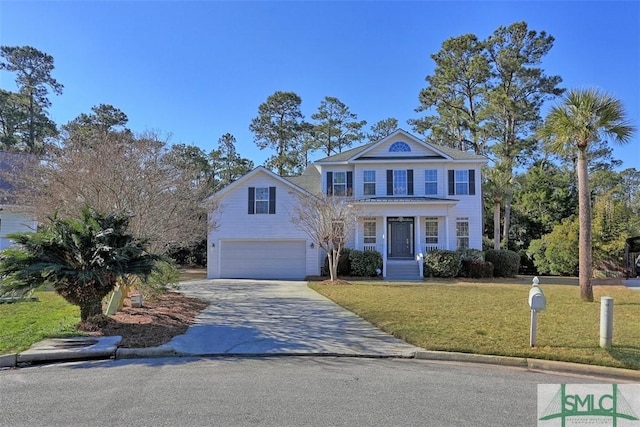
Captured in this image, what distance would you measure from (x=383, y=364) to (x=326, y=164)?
18.5 m

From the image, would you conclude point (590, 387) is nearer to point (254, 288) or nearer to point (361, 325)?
point (361, 325)

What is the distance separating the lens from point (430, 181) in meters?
23.2

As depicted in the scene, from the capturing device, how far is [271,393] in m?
4.79

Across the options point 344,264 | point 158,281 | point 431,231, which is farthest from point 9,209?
point 431,231

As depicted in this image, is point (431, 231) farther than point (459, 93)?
No

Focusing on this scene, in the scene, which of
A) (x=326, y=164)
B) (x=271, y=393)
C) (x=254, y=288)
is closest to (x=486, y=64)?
(x=326, y=164)

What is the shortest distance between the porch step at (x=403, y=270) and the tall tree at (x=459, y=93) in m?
16.7

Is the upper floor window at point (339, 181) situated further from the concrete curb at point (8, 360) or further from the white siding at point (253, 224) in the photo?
the concrete curb at point (8, 360)

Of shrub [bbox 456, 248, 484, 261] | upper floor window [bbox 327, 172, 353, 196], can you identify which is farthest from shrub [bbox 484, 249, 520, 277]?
upper floor window [bbox 327, 172, 353, 196]

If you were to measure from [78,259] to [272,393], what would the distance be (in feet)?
16.7

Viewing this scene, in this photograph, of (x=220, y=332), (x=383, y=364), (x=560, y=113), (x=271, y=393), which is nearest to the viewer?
(x=271, y=393)

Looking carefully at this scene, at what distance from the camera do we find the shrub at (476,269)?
21047 mm

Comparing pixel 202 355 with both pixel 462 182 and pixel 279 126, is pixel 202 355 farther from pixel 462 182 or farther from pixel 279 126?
pixel 279 126

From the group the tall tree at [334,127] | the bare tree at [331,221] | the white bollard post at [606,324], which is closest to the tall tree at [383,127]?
the tall tree at [334,127]
